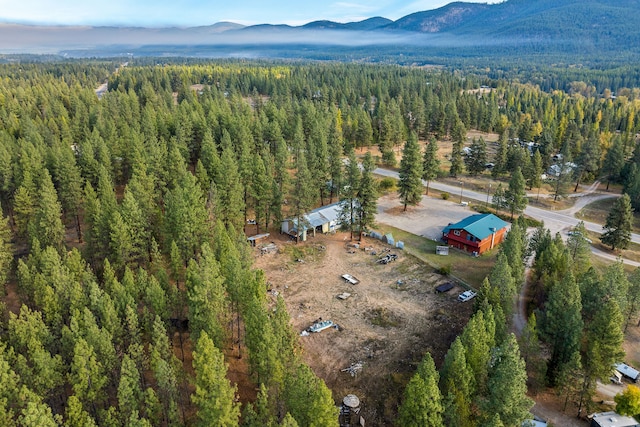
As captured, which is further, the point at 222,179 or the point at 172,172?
the point at 172,172

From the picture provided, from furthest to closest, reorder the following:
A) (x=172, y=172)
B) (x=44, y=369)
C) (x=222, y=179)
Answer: (x=172, y=172) → (x=222, y=179) → (x=44, y=369)

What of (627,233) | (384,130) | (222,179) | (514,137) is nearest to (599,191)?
(514,137)

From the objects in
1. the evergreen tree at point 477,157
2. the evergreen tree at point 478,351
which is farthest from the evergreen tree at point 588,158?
the evergreen tree at point 478,351

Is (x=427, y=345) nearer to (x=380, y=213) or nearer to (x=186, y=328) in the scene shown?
(x=186, y=328)

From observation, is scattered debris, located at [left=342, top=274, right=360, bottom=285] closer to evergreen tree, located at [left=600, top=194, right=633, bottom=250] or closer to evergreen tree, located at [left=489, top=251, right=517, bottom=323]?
evergreen tree, located at [left=489, top=251, right=517, bottom=323]

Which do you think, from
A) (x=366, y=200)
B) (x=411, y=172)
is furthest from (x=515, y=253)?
(x=411, y=172)

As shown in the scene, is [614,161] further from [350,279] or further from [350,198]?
[350,279]

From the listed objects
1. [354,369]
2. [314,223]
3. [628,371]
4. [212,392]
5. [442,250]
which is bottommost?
[442,250]
